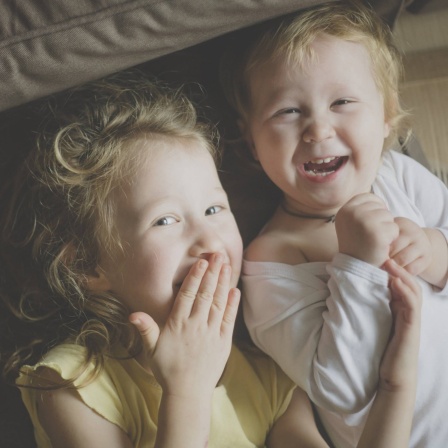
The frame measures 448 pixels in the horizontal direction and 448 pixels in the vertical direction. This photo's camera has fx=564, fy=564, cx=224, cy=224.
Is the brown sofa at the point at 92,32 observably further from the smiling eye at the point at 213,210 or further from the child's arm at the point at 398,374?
the child's arm at the point at 398,374

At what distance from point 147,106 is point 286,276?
39cm

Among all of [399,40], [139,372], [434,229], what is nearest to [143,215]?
[139,372]

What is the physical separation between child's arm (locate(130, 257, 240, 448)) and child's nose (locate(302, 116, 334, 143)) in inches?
10.8

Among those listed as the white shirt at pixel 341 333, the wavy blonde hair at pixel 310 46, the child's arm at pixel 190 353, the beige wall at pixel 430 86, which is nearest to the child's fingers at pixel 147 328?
the child's arm at pixel 190 353

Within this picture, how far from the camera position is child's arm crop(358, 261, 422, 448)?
0.89 m

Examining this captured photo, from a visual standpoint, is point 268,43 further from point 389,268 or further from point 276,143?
point 389,268

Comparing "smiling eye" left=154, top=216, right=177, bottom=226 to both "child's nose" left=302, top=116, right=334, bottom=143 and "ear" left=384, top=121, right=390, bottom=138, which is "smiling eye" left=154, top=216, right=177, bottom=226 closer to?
"child's nose" left=302, top=116, right=334, bottom=143

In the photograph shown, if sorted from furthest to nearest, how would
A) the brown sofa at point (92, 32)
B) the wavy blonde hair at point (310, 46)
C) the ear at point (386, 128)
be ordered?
1. the ear at point (386, 128)
2. the wavy blonde hair at point (310, 46)
3. the brown sofa at point (92, 32)

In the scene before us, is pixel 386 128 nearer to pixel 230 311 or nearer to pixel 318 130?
pixel 318 130

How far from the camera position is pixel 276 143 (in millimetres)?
1023

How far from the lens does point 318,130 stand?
974 millimetres

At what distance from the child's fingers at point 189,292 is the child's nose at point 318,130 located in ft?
0.96

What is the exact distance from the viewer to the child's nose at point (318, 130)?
3.20ft

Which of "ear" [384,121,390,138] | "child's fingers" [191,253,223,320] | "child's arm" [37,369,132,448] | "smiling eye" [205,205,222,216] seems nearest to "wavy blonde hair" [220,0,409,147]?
"ear" [384,121,390,138]
